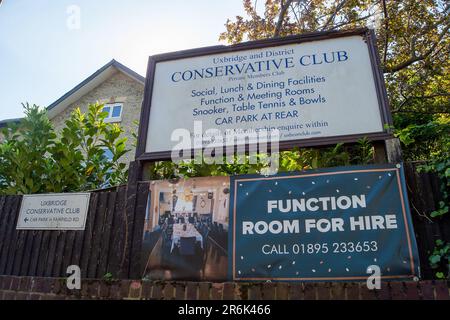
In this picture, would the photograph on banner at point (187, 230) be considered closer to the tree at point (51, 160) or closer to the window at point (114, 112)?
the tree at point (51, 160)

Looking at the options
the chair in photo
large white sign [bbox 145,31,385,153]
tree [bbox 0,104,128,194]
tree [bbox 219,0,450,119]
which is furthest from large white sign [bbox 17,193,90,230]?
tree [bbox 219,0,450,119]

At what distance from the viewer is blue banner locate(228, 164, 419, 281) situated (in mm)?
3133

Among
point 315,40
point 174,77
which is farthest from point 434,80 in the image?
point 174,77

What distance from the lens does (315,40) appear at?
4500mm

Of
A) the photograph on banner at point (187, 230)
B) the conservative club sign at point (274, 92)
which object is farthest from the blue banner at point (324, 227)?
the conservative club sign at point (274, 92)

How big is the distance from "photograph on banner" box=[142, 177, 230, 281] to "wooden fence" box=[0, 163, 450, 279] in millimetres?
172

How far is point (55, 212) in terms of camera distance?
169 inches

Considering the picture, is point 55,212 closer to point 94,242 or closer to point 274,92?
point 94,242

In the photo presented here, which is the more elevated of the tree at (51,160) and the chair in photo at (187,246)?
the tree at (51,160)

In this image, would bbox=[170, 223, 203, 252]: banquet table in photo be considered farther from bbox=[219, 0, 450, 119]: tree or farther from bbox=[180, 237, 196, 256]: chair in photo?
bbox=[219, 0, 450, 119]: tree

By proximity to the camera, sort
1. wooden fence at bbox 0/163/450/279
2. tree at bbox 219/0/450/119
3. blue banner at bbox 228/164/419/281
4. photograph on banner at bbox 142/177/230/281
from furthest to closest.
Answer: tree at bbox 219/0/450/119 < wooden fence at bbox 0/163/450/279 < photograph on banner at bbox 142/177/230/281 < blue banner at bbox 228/164/419/281

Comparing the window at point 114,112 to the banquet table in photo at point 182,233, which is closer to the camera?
the banquet table in photo at point 182,233

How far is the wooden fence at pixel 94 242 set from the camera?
151 inches

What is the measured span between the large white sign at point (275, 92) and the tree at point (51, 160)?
1.15 metres
